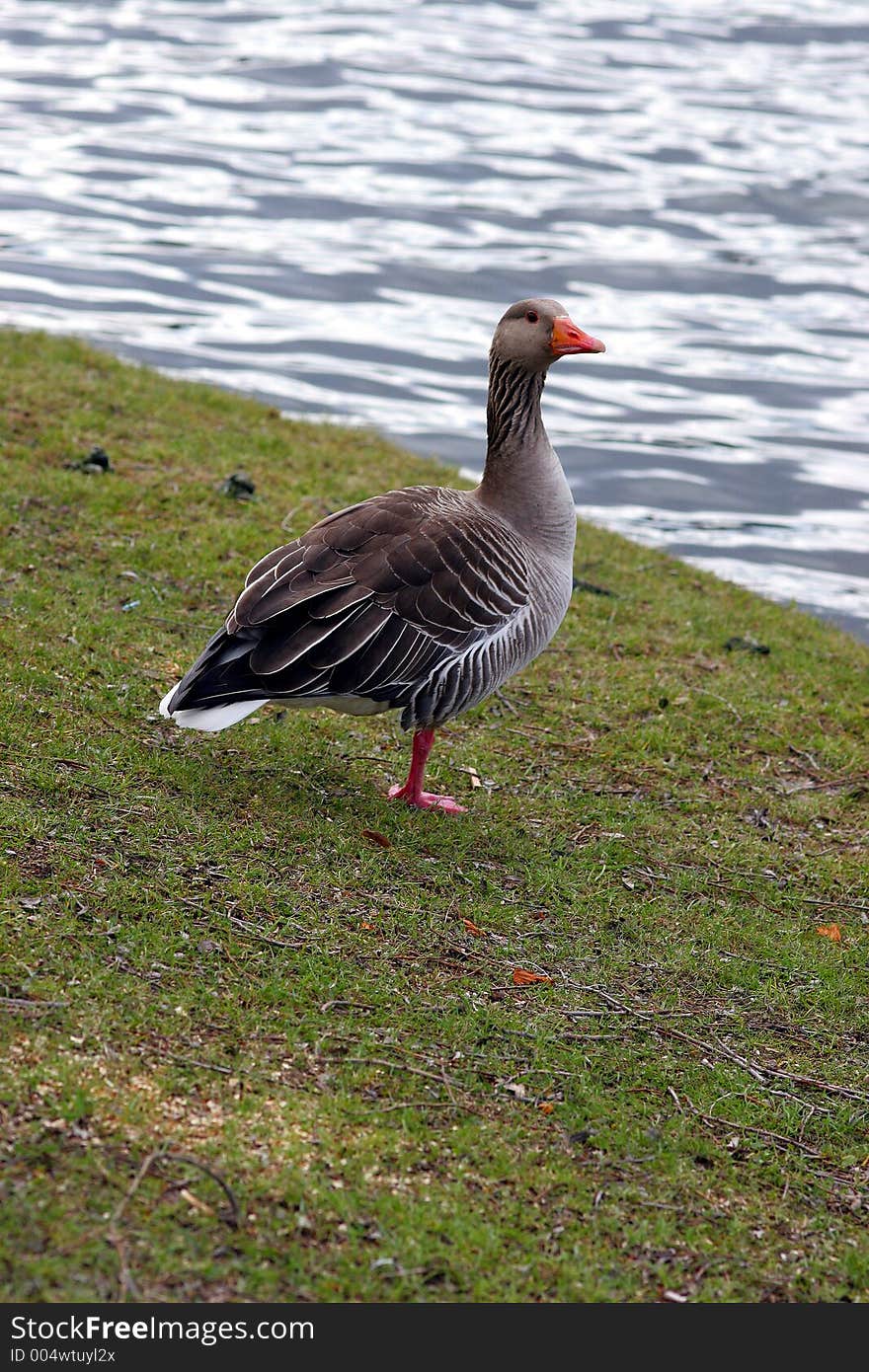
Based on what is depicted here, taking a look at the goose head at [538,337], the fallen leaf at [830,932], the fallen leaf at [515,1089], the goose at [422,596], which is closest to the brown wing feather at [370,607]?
the goose at [422,596]

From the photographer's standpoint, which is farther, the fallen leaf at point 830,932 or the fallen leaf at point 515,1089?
the fallen leaf at point 830,932

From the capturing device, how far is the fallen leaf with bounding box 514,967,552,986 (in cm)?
523

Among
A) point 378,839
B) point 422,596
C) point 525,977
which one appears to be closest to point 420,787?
point 378,839

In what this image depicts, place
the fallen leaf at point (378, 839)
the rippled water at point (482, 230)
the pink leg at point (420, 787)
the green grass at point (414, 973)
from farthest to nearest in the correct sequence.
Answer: the rippled water at point (482, 230) < the pink leg at point (420, 787) < the fallen leaf at point (378, 839) < the green grass at point (414, 973)

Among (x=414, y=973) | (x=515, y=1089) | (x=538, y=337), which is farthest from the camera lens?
(x=538, y=337)

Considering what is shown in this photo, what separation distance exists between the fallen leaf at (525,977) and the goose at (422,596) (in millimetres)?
1343

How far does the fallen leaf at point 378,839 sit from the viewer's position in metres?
5.98

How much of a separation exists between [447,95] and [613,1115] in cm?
2499

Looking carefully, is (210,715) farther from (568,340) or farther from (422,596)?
(568,340)

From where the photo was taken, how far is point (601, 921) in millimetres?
5848

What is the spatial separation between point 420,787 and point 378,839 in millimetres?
538

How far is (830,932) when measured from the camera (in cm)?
612

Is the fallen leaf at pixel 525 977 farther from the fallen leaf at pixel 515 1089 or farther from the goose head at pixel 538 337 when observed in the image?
the goose head at pixel 538 337

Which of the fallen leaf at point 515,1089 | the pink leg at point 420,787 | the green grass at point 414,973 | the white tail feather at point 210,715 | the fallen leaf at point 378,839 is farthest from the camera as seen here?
the pink leg at point 420,787
